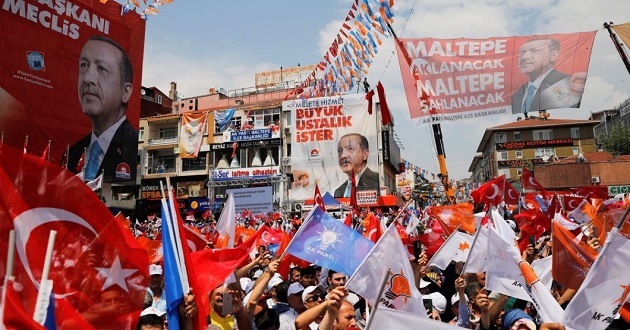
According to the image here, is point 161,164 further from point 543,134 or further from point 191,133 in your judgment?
point 543,134

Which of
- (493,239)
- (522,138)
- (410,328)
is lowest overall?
(410,328)

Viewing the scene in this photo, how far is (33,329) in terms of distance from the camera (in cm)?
220

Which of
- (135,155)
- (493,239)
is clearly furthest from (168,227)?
(135,155)

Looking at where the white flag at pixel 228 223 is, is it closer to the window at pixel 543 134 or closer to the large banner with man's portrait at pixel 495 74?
the large banner with man's portrait at pixel 495 74

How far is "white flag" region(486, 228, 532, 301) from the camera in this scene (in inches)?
173

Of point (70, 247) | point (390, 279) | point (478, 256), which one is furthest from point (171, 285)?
point (478, 256)

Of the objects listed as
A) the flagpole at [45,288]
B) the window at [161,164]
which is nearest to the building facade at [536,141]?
the window at [161,164]

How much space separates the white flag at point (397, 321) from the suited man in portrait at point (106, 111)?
29384 millimetres

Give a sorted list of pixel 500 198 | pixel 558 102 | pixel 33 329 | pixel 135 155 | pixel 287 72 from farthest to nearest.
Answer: pixel 287 72
pixel 135 155
pixel 500 198
pixel 558 102
pixel 33 329

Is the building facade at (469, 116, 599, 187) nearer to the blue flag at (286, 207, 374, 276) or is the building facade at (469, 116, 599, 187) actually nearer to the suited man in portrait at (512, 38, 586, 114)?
the suited man in portrait at (512, 38, 586, 114)

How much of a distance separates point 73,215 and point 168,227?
2.13 feet

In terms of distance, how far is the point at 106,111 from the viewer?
30.0m

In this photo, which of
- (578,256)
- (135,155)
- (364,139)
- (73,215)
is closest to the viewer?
(73,215)

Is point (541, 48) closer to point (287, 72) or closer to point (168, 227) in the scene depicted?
point (168, 227)
